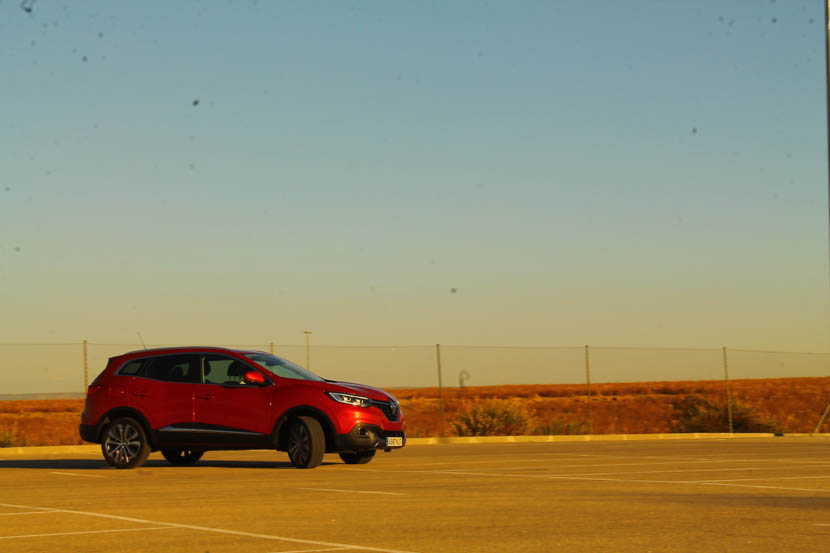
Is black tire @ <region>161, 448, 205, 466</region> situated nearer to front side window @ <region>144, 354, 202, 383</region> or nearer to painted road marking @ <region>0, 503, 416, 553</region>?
front side window @ <region>144, 354, 202, 383</region>

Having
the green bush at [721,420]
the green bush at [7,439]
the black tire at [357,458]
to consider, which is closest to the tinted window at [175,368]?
the black tire at [357,458]

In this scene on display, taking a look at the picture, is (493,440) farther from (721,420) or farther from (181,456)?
(181,456)

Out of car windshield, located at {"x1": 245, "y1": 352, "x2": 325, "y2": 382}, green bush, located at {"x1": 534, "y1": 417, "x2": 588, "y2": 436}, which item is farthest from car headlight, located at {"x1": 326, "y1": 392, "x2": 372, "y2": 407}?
green bush, located at {"x1": 534, "y1": 417, "x2": 588, "y2": 436}

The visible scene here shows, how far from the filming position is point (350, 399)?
1711cm

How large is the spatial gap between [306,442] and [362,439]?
807mm

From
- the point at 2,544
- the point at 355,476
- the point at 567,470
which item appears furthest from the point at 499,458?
the point at 2,544

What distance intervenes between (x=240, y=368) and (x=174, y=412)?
1170mm

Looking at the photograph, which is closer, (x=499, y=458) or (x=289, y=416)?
(x=289, y=416)

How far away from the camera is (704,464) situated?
17.4m

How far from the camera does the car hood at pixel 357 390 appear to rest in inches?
675

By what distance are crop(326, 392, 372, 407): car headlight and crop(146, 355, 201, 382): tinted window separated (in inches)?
86.5

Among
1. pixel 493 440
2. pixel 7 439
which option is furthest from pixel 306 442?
pixel 7 439

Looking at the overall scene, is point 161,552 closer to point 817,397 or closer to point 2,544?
point 2,544

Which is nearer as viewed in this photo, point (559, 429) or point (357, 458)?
point (357, 458)
